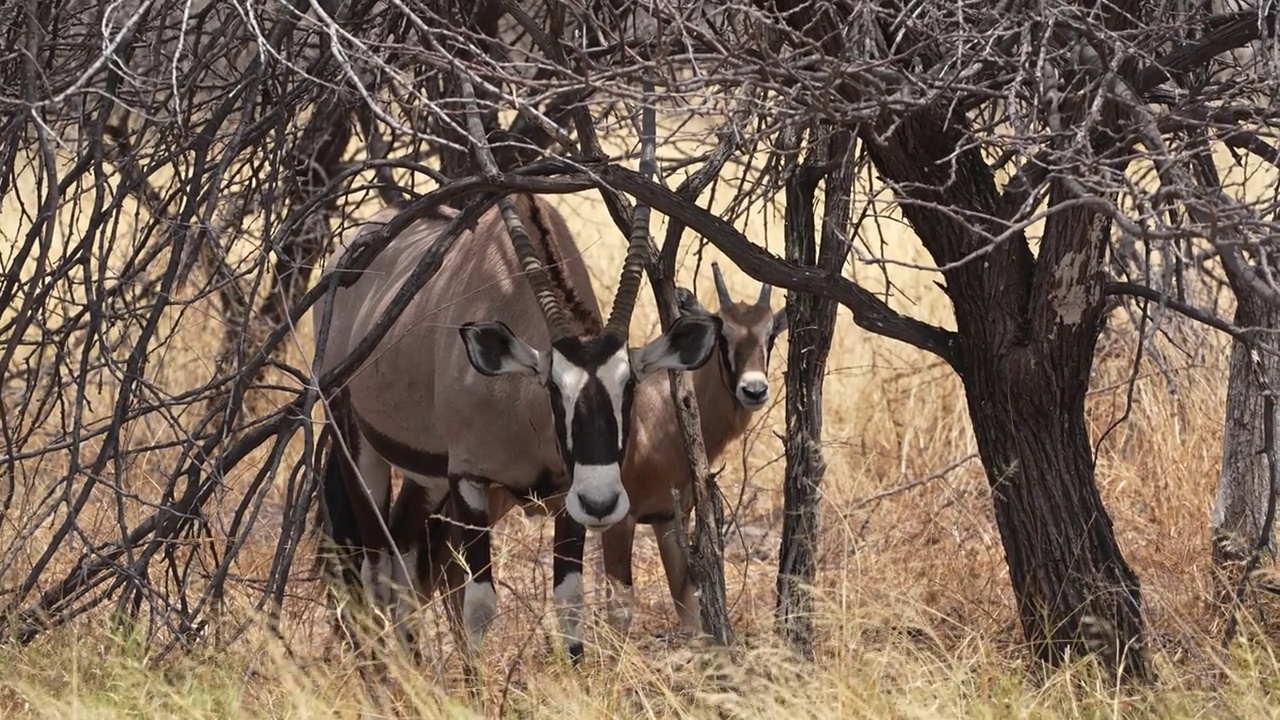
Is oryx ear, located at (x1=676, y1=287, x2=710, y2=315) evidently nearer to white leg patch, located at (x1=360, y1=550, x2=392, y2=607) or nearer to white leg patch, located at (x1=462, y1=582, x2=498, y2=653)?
white leg patch, located at (x1=360, y1=550, x2=392, y2=607)

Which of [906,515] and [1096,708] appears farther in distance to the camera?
[906,515]

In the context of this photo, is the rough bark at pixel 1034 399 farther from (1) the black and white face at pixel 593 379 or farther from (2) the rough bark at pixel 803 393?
(1) the black and white face at pixel 593 379

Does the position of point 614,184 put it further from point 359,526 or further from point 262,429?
point 359,526

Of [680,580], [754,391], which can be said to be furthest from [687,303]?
[680,580]

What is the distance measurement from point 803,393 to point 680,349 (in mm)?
454

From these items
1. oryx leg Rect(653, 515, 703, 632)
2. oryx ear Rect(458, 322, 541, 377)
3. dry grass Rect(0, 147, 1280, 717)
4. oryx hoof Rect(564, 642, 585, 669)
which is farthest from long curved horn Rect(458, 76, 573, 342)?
oryx leg Rect(653, 515, 703, 632)

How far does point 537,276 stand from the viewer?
196 inches

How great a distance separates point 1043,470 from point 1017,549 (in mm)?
253

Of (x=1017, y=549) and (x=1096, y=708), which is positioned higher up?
(x=1017, y=549)

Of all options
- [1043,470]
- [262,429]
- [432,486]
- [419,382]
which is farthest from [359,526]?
[1043,470]

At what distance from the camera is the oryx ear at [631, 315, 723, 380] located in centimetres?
493

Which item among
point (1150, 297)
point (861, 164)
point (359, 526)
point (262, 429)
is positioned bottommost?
point (359, 526)

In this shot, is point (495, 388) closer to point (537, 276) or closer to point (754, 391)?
point (537, 276)

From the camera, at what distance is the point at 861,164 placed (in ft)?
16.4
